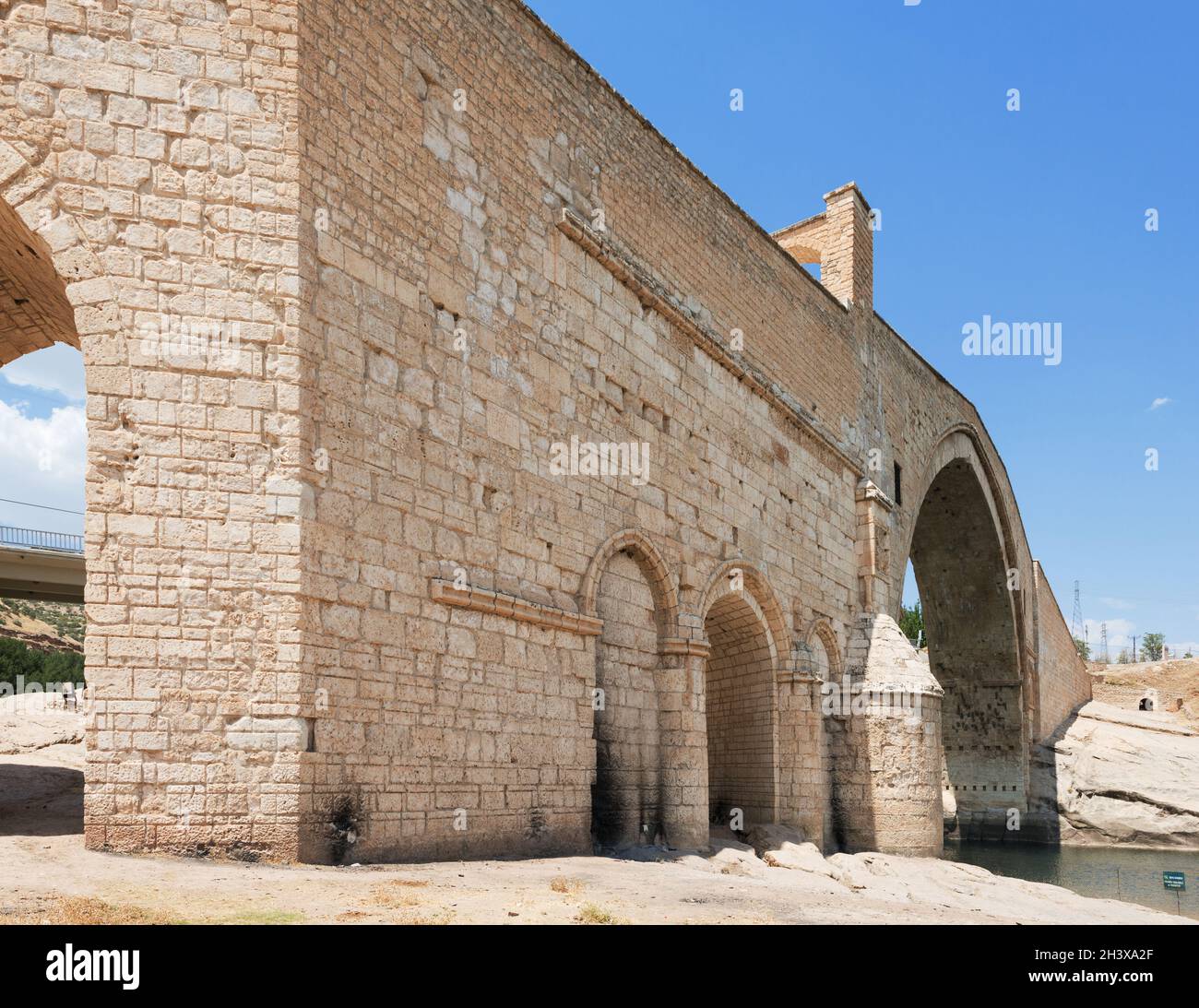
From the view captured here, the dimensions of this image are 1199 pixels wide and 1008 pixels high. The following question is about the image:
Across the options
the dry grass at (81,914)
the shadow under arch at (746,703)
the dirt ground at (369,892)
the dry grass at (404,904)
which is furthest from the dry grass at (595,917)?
the shadow under arch at (746,703)

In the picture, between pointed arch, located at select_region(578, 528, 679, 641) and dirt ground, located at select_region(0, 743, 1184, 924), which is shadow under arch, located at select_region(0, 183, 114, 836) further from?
pointed arch, located at select_region(578, 528, 679, 641)

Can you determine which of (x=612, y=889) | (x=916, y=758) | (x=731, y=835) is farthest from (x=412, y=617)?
(x=916, y=758)

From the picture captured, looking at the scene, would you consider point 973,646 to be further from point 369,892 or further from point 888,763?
point 369,892

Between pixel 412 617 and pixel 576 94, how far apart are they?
577 centimetres

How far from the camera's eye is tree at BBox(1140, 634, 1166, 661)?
6819cm

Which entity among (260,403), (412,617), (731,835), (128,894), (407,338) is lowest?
(731,835)

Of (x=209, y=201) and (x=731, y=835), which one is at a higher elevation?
(x=209, y=201)

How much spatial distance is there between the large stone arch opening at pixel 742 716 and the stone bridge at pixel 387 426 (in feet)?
0.19

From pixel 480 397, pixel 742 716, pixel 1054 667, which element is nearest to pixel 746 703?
pixel 742 716

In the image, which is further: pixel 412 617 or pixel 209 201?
pixel 412 617

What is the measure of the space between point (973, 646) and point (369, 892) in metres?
25.3

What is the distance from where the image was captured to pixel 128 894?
17.4ft

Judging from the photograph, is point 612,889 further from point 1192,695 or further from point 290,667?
point 1192,695

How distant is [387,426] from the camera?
793cm
